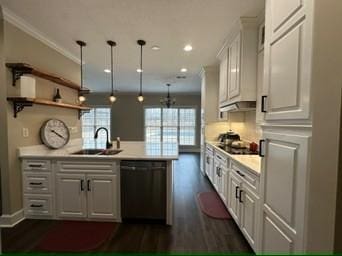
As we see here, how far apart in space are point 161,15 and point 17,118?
7.81ft

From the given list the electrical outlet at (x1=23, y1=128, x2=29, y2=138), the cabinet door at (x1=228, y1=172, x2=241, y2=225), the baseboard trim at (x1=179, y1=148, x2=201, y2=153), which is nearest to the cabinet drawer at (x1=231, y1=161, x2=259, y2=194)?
the cabinet door at (x1=228, y1=172, x2=241, y2=225)

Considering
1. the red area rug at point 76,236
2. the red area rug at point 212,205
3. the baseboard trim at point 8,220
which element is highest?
the baseboard trim at point 8,220

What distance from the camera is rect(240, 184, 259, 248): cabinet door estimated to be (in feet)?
6.52

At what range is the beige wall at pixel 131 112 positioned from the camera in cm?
952

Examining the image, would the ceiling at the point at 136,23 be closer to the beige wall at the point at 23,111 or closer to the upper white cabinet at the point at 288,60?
the beige wall at the point at 23,111

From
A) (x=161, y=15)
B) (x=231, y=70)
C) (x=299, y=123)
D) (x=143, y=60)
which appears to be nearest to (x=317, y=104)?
(x=299, y=123)

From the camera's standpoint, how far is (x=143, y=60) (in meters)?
4.38

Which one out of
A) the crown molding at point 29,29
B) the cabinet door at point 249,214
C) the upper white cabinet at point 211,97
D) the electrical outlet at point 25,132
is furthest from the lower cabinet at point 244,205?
the crown molding at point 29,29

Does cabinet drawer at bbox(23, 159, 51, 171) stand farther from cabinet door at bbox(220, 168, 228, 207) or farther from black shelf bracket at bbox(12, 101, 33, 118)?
cabinet door at bbox(220, 168, 228, 207)

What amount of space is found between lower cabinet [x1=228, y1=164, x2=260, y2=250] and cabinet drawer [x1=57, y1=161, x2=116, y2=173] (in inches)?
63.4

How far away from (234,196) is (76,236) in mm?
2025

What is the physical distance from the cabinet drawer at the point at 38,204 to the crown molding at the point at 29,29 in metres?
2.36

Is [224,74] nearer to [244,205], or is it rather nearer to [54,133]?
[244,205]

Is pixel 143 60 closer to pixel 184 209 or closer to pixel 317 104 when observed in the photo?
pixel 184 209
